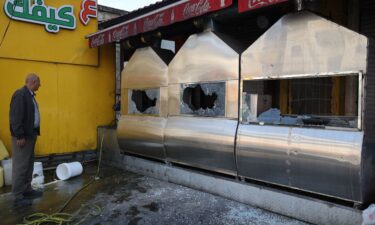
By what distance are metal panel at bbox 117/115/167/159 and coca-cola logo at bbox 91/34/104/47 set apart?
6.07ft

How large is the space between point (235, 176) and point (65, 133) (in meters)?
4.66

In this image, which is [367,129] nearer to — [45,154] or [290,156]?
[290,156]

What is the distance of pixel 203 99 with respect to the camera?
6516 mm

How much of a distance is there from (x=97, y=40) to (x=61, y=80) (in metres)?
1.30

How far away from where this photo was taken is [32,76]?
5141mm

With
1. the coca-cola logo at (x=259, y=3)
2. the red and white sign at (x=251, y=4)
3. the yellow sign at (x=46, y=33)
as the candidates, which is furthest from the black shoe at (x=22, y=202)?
the coca-cola logo at (x=259, y=3)

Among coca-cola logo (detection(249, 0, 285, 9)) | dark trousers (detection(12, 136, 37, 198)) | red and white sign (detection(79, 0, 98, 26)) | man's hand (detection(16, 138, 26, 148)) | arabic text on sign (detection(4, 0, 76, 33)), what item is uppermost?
red and white sign (detection(79, 0, 98, 26))

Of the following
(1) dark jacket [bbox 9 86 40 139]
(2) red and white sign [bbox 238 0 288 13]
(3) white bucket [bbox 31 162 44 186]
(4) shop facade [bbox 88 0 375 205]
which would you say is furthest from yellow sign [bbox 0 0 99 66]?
(2) red and white sign [bbox 238 0 288 13]

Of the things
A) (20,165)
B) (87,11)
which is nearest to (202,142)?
(20,165)

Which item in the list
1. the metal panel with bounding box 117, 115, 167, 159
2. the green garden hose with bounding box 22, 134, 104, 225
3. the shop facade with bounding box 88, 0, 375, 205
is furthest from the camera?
the metal panel with bounding box 117, 115, 167, 159

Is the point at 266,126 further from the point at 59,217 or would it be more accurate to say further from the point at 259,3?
the point at 59,217

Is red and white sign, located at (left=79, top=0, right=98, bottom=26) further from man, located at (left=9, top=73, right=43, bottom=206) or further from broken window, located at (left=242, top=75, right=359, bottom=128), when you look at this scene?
broken window, located at (left=242, top=75, right=359, bottom=128)

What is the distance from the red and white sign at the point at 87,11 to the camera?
7.89m

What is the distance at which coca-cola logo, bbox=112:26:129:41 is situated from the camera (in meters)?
6.51
